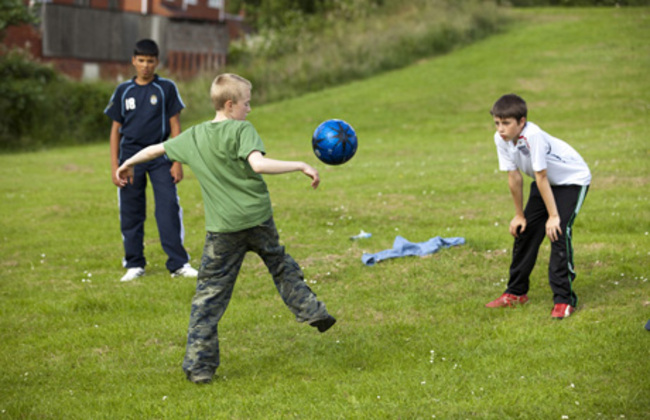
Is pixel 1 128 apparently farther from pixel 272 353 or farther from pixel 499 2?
pixel 499 2

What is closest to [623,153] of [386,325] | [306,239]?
[306,239]

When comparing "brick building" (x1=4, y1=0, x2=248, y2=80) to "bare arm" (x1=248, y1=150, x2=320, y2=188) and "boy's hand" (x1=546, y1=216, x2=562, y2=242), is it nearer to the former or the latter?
"boy's hand" (x1=546, y1=216, x2=562, y2=242)

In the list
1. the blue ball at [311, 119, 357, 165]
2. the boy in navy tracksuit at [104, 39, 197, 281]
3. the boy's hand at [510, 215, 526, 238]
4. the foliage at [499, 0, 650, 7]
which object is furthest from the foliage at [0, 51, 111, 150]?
the foliage at [499, 0, 650, 7]

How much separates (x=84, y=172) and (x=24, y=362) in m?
15.3

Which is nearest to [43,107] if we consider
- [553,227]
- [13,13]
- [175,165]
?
[13,13]

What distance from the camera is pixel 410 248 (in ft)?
30.9

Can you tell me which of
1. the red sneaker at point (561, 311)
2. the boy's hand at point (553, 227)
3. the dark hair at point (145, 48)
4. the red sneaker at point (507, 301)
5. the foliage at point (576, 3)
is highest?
the foliage at point (576, 3)

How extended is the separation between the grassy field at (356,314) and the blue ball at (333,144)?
64.7 inches

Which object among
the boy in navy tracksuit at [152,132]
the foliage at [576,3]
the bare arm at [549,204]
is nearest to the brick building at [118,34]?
the foliage at [576,3]

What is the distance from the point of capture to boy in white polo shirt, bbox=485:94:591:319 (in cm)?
656

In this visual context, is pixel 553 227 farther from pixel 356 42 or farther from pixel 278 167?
pixel 356 42

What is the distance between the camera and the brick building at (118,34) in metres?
37.7

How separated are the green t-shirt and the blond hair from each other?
0.18m

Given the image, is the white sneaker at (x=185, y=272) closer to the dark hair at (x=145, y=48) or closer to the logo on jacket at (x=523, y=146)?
the dark hair at (x=145, y=48)
